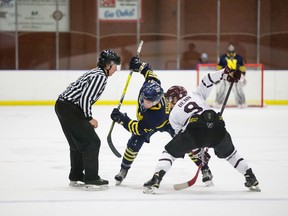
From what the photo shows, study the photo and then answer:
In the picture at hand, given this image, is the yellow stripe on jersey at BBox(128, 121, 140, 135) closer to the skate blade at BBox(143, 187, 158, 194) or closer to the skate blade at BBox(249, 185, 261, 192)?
the skate blade at BBox(143, 187, 158, 194)

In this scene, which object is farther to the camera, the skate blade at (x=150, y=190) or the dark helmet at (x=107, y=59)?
the dark helmet at (x=107, y=59)

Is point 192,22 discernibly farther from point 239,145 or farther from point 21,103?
point 239,145

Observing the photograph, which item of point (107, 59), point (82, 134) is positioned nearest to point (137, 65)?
point (107, 59)

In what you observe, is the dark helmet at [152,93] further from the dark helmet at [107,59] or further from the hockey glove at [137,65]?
the hockey glove at [137,65]

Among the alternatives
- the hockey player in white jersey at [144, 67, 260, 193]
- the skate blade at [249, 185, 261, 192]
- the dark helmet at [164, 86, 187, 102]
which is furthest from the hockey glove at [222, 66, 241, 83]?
the skate blade at [249, 185, 261, 192]

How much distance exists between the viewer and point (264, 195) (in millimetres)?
5066

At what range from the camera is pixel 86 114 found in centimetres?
528

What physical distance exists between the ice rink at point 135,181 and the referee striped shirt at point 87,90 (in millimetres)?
598

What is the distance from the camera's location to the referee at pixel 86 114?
523 cm

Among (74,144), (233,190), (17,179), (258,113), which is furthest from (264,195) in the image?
(258,113)

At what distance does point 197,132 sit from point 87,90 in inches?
31.8

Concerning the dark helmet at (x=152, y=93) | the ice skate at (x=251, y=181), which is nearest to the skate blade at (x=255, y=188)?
the ice skate at (x=251, y=181)

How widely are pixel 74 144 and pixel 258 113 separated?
7.03 m

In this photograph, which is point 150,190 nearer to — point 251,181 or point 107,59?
point 251,181
